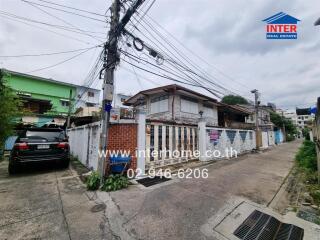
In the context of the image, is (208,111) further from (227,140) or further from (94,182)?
(94,182)

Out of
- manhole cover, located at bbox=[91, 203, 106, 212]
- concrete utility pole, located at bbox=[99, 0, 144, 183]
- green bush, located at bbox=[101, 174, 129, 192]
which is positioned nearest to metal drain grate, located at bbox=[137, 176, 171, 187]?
green bush, located at bbox=[101, 174, 129, 192]

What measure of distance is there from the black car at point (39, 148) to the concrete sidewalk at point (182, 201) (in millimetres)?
3412

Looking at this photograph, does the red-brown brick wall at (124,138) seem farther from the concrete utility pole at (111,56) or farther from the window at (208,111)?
the window at (208,111)

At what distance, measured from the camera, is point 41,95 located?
21.9 metres

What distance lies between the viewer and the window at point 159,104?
1203cm

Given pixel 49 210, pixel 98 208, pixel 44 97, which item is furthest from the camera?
pixel 44 97

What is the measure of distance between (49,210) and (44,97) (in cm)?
2393

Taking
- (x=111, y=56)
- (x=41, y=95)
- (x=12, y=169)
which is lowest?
(x=12, y=169)

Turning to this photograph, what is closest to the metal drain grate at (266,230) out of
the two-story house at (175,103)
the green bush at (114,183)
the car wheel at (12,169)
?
the green bush at (114,183)

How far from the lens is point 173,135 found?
7.72 m

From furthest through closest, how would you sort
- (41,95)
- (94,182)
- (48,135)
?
(41,95)
(48,135)
(94,182)

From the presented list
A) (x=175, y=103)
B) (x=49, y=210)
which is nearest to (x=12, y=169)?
(x=49, y=210)

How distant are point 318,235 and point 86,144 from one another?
7.47m

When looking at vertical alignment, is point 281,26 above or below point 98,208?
above
